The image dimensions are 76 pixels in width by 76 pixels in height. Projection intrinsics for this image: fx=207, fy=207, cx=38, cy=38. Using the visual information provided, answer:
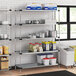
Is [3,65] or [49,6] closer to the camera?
[3,65]

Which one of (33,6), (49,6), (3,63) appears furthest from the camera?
(49,6)

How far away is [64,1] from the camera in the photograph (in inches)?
253

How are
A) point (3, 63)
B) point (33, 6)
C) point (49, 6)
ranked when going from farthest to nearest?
point (49, 6)
point (33, 6)
point (3, 63)

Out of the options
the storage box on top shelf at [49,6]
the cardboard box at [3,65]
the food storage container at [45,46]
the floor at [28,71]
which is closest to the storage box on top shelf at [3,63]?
the cardboard box at [3,65]

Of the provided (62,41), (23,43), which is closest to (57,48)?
(62,41)

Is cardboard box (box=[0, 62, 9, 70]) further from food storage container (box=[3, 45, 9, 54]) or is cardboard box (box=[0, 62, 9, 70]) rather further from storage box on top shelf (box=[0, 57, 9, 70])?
food storage container (box=[3, 45, 9, 54])

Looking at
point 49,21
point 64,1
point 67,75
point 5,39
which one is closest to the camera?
point 67,75

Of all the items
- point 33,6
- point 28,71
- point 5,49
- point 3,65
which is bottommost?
point 28,71

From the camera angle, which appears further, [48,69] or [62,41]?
[62,41]

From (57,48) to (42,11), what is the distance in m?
1.24

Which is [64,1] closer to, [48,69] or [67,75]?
[48,69]

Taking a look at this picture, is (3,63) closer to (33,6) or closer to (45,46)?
(45,46)

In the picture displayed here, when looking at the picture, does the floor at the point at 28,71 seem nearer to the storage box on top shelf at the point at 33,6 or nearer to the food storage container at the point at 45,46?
the food storage container at the point at 45,46

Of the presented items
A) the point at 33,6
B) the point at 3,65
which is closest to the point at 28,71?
the point at 3,65
